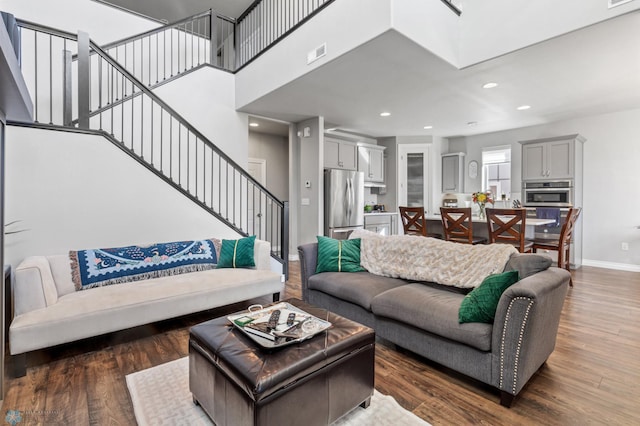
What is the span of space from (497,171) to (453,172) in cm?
90

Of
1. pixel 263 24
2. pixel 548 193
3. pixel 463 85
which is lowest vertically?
pixel 548 193

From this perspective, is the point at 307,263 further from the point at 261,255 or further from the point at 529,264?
the point at 529,264

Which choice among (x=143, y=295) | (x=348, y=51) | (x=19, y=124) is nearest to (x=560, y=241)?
(x=348, y=51)

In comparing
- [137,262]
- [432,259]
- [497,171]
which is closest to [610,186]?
[497,171]

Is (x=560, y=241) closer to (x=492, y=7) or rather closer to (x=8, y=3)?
(x=492, y=7)

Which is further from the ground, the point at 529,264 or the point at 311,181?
the point at 311,181

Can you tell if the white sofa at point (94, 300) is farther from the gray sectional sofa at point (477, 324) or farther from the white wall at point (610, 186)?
the white wall at point (610, 186)

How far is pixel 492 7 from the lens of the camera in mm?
3258

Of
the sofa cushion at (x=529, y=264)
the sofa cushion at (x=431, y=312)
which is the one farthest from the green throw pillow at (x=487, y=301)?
the sofa cushion at (x=529, y=264)

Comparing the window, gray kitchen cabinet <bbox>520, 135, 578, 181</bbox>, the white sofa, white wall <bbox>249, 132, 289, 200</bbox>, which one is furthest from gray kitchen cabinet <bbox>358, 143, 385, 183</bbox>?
the white sofa

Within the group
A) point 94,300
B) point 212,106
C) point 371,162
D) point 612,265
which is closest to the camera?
point 94,300

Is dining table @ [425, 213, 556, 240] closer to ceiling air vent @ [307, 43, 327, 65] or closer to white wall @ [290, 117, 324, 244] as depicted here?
white wall @ [290, 117, 324, 244]

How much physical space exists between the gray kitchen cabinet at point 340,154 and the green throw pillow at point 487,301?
14.5 feet

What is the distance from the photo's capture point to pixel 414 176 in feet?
24.2
